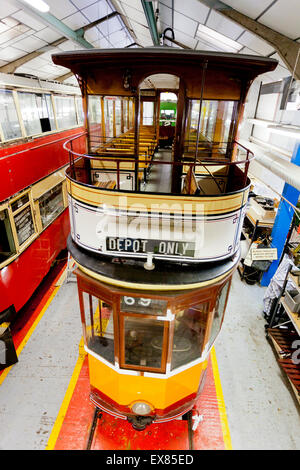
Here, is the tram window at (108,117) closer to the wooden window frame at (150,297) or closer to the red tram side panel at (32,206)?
the red tram side panel at (32,206)

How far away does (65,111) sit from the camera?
32.7 ft

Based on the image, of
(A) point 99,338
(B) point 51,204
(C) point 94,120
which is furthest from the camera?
(B) point 51,204


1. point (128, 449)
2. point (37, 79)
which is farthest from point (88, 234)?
point (37, 79)

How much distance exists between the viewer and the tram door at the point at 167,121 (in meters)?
13.3

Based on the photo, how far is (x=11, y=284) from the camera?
603 centimetres

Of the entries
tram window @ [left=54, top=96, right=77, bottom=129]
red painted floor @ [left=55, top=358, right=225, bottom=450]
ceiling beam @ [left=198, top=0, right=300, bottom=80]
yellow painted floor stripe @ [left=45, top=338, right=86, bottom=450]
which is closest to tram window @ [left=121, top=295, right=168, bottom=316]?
red painted floor @ [left=55, top=358, right=225, bottom=450]

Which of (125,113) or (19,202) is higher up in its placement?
(125,113)

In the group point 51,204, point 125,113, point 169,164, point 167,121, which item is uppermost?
point 125,113

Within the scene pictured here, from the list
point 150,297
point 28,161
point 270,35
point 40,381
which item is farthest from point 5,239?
point 270,35

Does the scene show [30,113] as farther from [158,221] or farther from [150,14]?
[158,221]

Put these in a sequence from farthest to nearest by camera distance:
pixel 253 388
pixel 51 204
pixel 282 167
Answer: pixel 51 204, pixel 282 167, pixel 253 388

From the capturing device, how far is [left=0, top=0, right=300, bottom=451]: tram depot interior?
3641 mm

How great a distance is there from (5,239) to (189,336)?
438 centimetres

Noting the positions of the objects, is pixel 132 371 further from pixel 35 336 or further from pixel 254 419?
pixel 35 336
